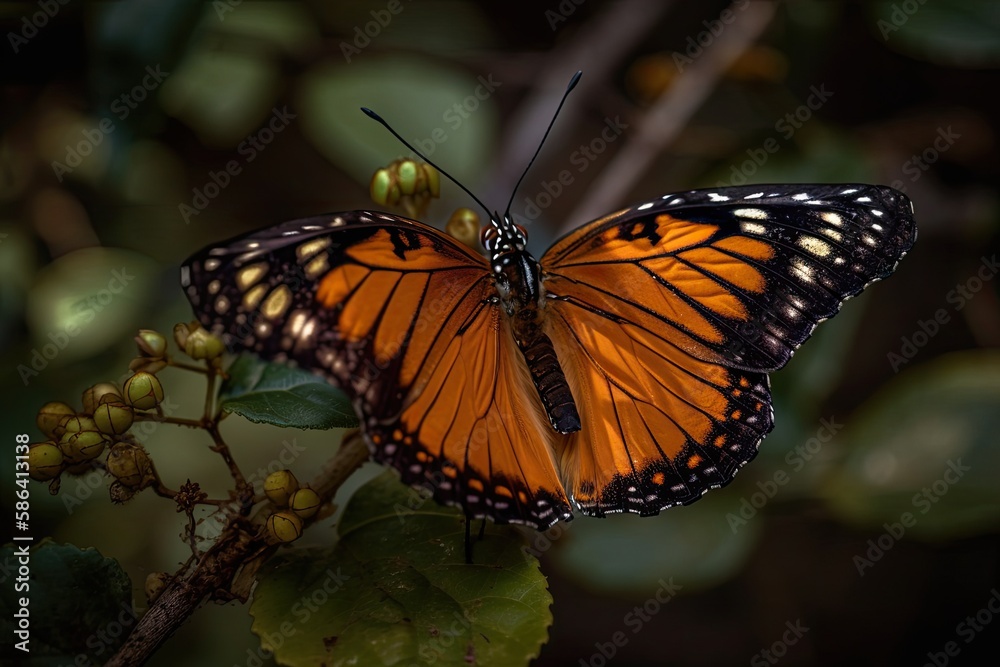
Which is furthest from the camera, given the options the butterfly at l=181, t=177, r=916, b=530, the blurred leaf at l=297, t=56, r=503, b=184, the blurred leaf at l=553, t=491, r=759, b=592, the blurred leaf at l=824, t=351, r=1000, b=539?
the blurred leaf at l=297, t=56, r=503, b=184

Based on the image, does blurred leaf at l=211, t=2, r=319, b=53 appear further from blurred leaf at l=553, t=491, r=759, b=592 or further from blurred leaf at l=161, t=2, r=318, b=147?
blurred leaf at l=553, t=491, r=759, b=592

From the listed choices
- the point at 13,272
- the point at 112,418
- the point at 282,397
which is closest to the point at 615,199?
the point at 282,397

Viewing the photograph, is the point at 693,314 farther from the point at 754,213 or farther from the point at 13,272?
the point at 13,272

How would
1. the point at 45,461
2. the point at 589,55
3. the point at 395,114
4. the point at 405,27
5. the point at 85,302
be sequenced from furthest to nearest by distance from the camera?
the point at 589,55 < the point at 405,27 < the point at 395,114 < the point at 85,302 < the point at 45,461

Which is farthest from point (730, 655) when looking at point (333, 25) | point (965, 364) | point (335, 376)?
point (333, 25)

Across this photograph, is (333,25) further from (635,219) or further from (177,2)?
(635,219)

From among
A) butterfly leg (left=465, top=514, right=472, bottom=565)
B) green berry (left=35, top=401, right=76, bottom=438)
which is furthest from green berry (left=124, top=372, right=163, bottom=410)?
butterfly leg (left=465, top=514, right=472, bottom=565)

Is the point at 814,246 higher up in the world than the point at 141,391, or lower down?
higher up
